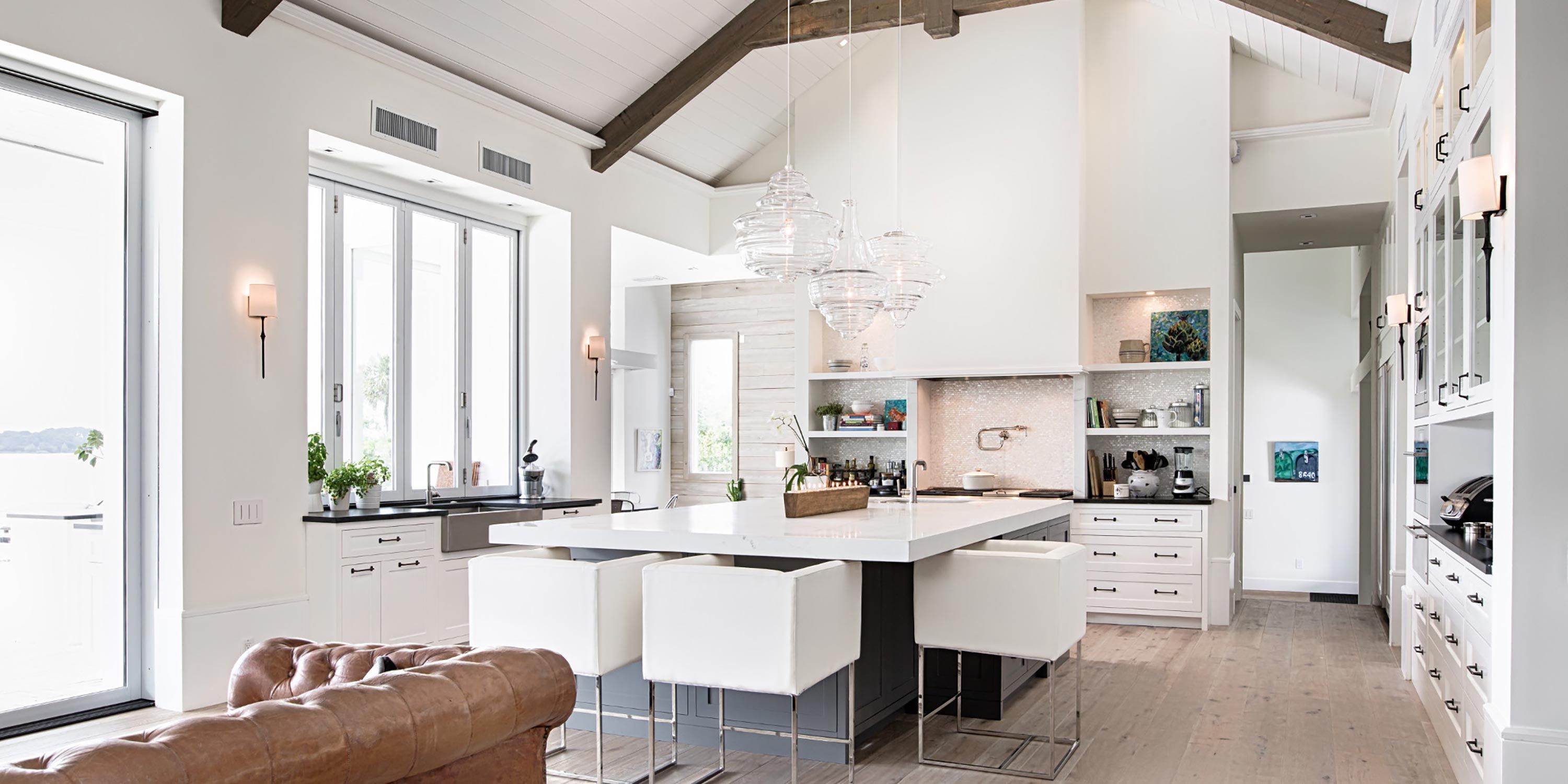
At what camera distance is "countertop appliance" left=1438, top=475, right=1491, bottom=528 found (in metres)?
4.32

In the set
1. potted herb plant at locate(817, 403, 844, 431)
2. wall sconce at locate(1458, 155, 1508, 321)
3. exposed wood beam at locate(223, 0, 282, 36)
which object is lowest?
potted herb plant at locate(817, 403, 844, 431)

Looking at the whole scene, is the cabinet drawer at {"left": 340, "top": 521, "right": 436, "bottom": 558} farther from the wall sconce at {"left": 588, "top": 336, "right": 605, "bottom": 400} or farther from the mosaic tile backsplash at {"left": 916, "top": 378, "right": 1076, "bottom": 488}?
the mosaic tile backsplash at {"left": 916, "top": 378, "right": 1076, "bottom": 488}

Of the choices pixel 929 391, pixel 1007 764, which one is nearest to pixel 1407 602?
pixel 1007 764

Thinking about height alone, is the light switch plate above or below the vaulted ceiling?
below

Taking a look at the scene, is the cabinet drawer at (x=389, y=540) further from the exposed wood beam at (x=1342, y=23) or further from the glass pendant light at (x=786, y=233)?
the exposed wood beam at (x=1342, y=23)

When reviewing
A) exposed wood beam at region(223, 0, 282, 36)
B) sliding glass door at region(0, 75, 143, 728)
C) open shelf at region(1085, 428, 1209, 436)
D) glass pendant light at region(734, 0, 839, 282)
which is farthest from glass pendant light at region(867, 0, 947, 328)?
sliding glass door at region(0, 75, 143, 728)

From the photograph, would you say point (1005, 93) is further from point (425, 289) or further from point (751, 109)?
point (425, 289)

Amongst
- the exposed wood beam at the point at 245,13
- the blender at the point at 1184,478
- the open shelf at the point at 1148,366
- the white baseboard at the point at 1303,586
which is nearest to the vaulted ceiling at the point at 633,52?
the exposed wood beam at the point at 245,13

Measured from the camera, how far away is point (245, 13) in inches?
203

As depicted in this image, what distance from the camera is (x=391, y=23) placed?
6.00 m

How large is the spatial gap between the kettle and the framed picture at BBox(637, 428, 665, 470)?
4242mm

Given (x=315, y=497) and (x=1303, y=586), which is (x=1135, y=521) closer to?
(x=1303, y=586)

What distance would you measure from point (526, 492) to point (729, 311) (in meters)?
4.54

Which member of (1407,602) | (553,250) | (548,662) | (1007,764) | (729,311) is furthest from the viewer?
(729,311)
